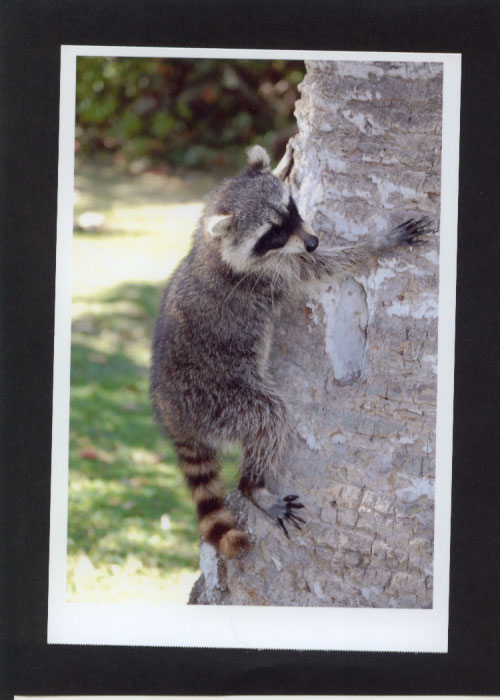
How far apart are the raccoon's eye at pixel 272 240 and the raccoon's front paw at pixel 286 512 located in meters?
1.05

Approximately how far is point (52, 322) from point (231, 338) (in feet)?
2.53

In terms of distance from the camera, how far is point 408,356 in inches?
126

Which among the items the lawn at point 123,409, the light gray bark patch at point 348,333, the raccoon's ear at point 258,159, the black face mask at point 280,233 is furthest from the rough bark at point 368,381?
the lawn at point 123,409

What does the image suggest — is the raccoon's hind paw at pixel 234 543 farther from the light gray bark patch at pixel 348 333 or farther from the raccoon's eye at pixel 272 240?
the raccoon's eye at pixel 272 240

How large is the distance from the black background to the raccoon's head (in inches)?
24.4

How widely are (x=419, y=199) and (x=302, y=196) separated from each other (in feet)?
1.72

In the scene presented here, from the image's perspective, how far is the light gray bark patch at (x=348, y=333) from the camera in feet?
10.7

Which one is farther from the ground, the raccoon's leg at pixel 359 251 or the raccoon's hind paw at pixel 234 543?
the raccoon's leg at pixel 359 251

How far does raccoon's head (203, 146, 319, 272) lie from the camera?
341cm

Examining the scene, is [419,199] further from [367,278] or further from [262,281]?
[262,281]

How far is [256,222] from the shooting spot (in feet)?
11.5

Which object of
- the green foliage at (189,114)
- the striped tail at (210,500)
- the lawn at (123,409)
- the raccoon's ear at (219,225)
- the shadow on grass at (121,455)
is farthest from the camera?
the green foliage at (189,114)

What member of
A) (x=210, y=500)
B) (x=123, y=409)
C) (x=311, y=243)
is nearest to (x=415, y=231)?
(x=311, y=243)

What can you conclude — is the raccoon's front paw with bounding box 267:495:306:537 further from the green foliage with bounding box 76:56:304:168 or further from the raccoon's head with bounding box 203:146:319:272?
the green foliage with bounding box 76:56:304:168
